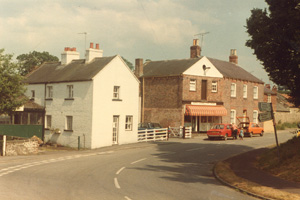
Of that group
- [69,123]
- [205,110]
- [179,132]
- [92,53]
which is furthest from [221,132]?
[92,53]

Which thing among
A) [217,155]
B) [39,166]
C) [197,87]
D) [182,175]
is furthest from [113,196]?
[197,87]

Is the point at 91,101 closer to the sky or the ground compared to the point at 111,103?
closer to the sky

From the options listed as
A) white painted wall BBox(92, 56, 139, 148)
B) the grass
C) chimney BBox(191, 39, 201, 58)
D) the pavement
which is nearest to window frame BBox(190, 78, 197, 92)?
chimney BBox(191, 39, 201, 58)

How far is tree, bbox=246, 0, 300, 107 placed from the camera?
17703 mm

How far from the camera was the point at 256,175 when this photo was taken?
53.4ft

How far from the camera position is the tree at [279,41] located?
17703mm

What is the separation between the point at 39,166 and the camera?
63.3 ft

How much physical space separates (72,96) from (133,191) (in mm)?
21521

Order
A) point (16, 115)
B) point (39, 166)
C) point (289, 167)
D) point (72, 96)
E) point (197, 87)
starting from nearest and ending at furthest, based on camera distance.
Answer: point (289, 167), point (39, 166), point (72, 96), point (16, 115), point (197, 87)

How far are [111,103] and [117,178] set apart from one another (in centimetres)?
1740

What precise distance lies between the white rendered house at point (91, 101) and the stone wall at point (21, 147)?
586cm

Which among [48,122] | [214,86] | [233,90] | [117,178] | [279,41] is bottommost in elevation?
[117,178]

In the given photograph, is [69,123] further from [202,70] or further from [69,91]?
[202,70]

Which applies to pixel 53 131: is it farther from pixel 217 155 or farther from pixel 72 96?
pixel 217 155
